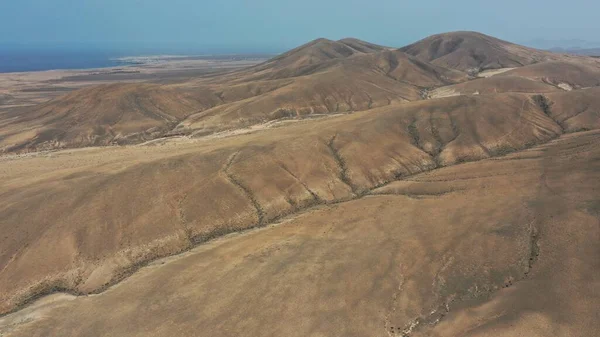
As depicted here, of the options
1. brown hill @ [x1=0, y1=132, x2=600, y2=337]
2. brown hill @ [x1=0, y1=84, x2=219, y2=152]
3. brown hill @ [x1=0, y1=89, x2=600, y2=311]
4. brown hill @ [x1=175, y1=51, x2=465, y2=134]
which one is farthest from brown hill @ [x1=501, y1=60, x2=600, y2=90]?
brown hill @ [x1=0, y1=84, x2=219, y2=152]

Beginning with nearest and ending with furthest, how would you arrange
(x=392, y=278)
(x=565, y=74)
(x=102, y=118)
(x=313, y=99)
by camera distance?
1. (x=392, y=278)
2. (x=102, y=118)
3. (x=313, y=99)
4. (x=565, y=74)

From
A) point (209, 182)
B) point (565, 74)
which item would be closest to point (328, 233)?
point (209, 182)

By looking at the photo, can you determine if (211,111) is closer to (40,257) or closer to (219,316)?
(40,257)

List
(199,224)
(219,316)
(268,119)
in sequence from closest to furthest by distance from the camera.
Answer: (219,316)
(199,224)
(268,119)

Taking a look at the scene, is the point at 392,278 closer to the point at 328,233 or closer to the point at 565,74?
the point at 328,233

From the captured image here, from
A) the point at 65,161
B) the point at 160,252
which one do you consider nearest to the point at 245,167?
the point at 160,252

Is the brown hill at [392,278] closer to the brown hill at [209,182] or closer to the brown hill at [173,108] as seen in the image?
the brown hill at [209,182]

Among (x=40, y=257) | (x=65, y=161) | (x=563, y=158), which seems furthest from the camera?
(x=65, y=161)

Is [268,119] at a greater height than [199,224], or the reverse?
[268,119]

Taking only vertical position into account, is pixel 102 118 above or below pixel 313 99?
below
